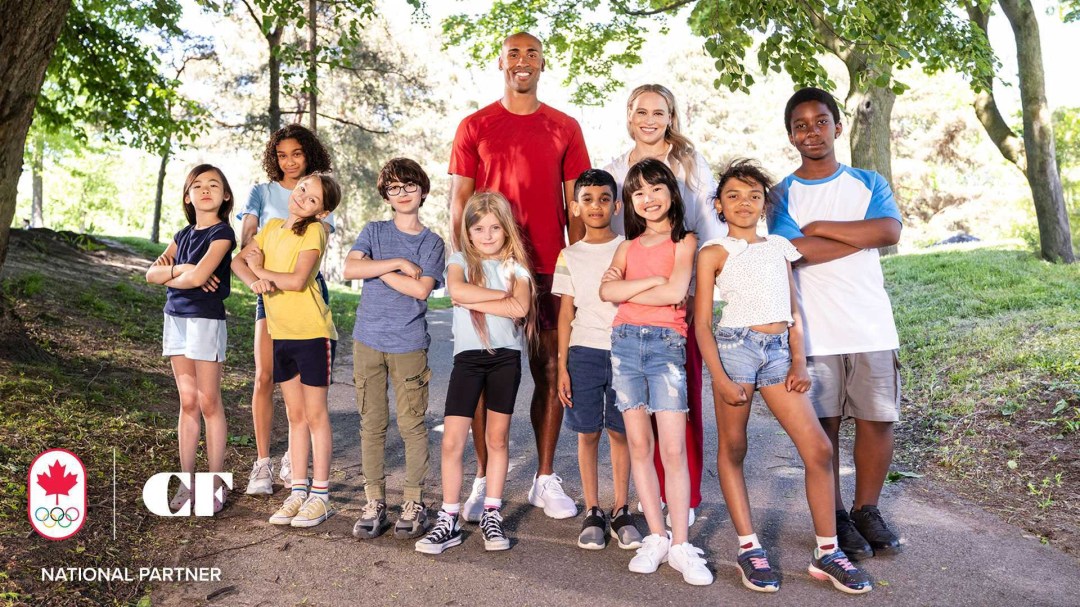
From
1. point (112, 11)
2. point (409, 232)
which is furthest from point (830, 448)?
point (112, 11)

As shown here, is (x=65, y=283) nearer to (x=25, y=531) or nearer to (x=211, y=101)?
(x=25, y=531)

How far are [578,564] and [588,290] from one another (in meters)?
1.33

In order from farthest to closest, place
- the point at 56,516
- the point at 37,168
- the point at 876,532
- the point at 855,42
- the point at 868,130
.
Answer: the point at 37,168 < the point at 868,130 < the point at 855,42 < the point at 876,532 < the point at 56,516

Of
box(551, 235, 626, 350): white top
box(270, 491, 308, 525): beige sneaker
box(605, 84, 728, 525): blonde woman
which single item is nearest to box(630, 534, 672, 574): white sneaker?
box(605, 84, 728, 525): blonde woman

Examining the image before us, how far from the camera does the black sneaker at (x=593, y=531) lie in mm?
4113

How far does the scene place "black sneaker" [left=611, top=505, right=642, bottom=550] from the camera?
163 inches

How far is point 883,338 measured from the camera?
13.3 ft

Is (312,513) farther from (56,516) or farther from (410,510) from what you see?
(56,516)

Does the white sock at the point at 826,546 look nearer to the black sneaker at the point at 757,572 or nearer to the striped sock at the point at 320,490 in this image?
the black sneaker at the point at 757,572

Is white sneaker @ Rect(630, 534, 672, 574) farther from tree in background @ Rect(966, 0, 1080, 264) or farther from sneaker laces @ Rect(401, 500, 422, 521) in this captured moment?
tree in background @ Rect(966, 0, 1080, 264)

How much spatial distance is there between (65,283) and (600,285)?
9214mm

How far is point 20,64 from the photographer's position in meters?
5.59

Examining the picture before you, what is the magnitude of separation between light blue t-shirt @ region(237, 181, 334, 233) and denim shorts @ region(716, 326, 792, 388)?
2.54 m

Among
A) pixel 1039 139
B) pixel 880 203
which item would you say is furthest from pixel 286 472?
pixel 1039 139
